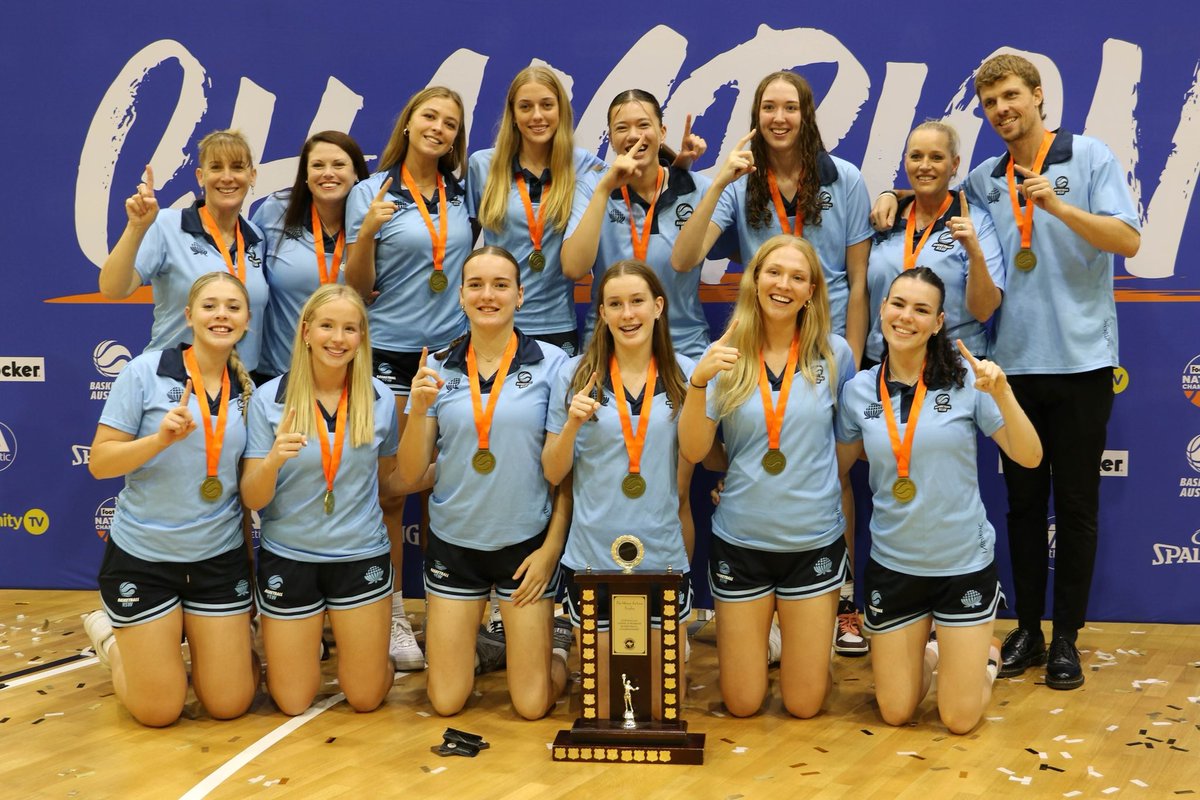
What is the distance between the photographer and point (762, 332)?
4453 mm

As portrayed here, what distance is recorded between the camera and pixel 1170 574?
5578mm

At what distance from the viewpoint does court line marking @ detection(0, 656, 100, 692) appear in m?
4.82

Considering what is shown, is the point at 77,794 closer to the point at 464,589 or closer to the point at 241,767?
the point at 241,767

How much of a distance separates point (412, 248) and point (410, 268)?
0.09 m

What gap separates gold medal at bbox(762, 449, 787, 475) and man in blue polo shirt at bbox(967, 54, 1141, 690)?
1111 mm

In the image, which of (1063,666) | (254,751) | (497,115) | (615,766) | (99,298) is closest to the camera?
(615,766)

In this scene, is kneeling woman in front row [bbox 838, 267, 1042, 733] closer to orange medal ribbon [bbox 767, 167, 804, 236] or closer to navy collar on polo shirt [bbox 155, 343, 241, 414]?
orange medal ribbon [bbox 767, 167, 804, 236]

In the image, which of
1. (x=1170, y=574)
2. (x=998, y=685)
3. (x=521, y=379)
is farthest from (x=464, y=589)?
(x=1170, y=574)

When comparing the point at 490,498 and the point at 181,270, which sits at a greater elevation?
the point at 181,270

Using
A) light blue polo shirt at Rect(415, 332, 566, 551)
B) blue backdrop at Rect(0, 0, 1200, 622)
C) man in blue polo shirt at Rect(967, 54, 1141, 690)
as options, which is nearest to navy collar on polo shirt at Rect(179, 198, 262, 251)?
blue backdrop at Rect(0, 0, 1200, 622)

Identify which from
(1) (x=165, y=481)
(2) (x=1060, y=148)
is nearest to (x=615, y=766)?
(1) (x=165, y=481)

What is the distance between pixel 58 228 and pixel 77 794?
3.33m

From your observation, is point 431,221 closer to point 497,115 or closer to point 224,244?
point 224,244

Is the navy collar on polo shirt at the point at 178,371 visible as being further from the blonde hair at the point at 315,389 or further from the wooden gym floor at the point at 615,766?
the wooden gym floor at the point at 615,766
